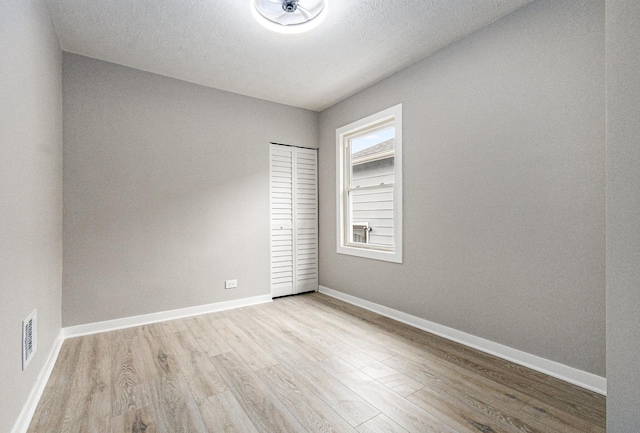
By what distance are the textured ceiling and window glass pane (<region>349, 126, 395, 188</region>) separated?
0.66 m

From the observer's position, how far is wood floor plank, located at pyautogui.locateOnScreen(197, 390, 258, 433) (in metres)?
1.62

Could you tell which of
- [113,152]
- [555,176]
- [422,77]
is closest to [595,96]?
[555,176]

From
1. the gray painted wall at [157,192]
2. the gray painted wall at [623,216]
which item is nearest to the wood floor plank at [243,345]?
the gray painted wall at [157,192]

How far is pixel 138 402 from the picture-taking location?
73.1 inches

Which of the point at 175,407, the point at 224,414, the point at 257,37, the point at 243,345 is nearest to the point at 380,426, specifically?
the point at 224,414

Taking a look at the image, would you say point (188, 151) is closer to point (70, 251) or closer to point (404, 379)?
point (70, 251)

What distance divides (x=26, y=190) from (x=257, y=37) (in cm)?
201

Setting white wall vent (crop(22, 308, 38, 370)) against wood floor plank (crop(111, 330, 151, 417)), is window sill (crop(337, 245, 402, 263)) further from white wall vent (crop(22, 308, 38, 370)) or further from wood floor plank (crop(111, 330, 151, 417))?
white wall vent (crop(22, 308, 38, 370))

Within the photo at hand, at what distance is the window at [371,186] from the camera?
327cm

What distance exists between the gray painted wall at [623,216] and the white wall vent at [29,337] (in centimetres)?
292

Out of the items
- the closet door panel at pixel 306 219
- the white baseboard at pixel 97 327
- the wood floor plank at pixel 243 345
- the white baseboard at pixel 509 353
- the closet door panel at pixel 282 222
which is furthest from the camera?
the closet door panel at pixel 306 219

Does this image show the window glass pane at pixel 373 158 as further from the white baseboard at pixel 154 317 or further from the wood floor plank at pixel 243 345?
the wood floor plank at pixel 243 345

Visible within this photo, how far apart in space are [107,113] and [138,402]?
2.68 m

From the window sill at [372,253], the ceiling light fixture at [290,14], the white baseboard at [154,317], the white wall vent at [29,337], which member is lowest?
the white baseboard at [154,317]
